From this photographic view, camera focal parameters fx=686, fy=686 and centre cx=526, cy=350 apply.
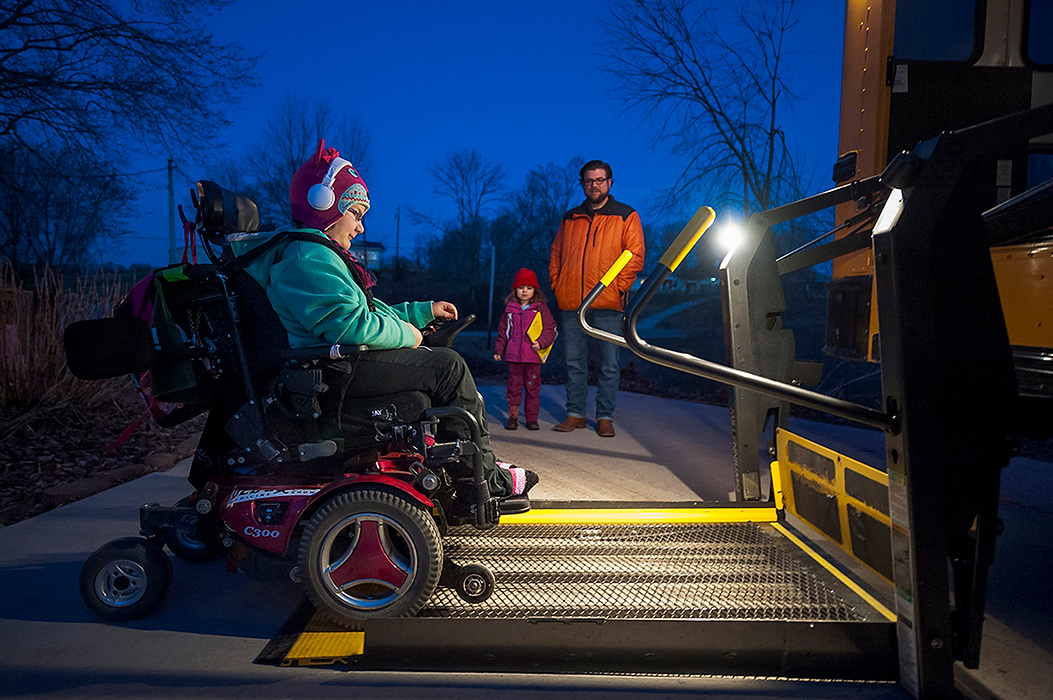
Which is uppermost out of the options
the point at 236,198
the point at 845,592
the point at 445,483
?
the point at 236,198

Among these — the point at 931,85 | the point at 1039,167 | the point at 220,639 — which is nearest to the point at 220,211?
the point at 220,639

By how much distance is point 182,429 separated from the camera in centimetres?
537

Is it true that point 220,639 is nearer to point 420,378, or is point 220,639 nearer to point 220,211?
point 420,378

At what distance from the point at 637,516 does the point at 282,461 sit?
140 centimetres

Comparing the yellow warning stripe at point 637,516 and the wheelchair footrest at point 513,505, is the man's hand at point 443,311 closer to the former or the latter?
the wheelchair footrest at point 513,505

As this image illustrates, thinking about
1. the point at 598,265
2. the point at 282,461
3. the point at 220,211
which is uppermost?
the point at 598,265

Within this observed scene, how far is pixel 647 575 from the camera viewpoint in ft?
7.47

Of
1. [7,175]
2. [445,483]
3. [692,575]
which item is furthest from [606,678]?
[7,175]

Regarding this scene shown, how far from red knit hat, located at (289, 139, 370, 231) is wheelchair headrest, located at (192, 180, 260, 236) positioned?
0.56 ft

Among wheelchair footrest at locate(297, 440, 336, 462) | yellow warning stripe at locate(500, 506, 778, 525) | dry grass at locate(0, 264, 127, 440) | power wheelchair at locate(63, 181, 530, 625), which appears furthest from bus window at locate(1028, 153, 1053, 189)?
dry grass at locate(0, 264, 127, 440)

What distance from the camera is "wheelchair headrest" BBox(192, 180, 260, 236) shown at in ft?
7.09

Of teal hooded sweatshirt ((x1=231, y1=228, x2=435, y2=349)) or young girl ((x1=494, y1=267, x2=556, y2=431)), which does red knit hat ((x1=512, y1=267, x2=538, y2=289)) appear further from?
teal hooded sweatshirt ((x1=231, y1=228, x2=435, y2=349))

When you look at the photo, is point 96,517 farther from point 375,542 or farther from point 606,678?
point 606,678

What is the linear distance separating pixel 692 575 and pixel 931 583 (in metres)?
0.75
